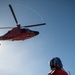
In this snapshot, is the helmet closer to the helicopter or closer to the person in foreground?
the person in foreground

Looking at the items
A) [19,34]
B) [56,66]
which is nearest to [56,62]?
[56,66]

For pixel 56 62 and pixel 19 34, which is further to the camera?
pixel 19 34

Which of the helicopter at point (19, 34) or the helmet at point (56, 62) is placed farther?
the helicopter at point (19, 34)

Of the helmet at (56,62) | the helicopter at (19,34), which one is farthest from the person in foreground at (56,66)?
the helicopter at (19,34)

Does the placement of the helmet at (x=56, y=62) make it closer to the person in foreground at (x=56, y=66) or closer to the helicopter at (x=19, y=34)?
the person in foreground at (x=56, y=66)

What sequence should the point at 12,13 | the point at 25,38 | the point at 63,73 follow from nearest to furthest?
the point at 63,73 → the point at 25,38 → the point at 12,13

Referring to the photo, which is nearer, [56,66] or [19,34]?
[56,66]

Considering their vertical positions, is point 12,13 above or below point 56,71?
above

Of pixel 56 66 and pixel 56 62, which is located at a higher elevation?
pixel 56 62

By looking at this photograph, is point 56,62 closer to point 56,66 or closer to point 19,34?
point 56,66

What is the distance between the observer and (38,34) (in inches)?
1432

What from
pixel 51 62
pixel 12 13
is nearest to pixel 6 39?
pixel 12 13

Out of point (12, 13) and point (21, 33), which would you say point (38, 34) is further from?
point (12, 13)

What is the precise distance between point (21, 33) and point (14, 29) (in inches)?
97.6
